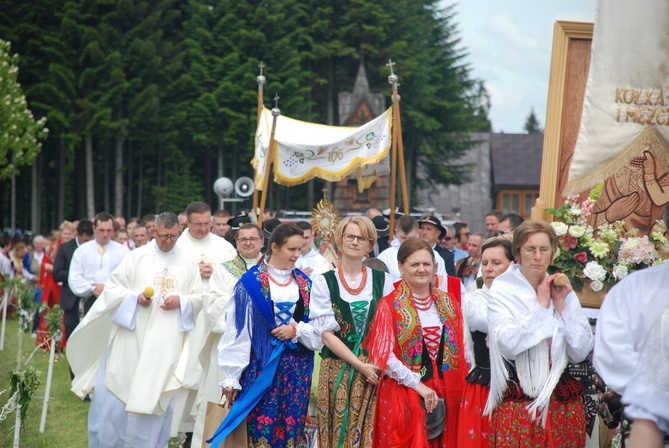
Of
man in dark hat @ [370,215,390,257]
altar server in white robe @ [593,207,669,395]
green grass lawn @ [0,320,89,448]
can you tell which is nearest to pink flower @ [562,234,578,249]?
altar server in white robe @ [593,207,669,395]

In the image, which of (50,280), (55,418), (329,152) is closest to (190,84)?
(50,280)

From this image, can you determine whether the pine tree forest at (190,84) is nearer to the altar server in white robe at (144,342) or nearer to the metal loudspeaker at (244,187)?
the metal loudspeaker at (244,187)

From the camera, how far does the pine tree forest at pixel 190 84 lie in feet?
135

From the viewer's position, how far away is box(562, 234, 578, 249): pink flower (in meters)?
6.96

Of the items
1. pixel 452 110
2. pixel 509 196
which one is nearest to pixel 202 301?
pixel 452 110

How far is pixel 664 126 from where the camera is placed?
6.50m

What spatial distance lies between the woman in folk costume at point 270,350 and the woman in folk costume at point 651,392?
339 centimetres

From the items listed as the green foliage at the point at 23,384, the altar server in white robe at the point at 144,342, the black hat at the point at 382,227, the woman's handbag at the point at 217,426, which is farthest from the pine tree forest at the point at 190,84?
the green foliage at the point at 23,384

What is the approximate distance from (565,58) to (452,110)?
44241 mm

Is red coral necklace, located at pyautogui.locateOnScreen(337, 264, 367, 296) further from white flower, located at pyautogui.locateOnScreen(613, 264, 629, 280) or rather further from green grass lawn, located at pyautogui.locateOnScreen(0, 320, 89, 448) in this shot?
green grass lawn, located at pyautogui.locateOnScreen(0, 320, 89, 448)

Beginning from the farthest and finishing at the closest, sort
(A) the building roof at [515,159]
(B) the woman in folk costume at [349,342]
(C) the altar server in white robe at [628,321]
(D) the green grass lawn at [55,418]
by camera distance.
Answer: (A) the building roof at [515,159] < (D) the green grass lawn at [55,418] < (B) the woman in folk costume at [349,342] < (C) the altar server in white robe at [628,321]

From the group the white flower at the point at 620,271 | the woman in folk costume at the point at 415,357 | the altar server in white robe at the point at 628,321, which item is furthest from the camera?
the white flower at the point at 620,271

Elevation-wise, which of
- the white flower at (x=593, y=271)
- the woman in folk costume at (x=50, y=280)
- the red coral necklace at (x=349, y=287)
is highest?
the white flower at (x=593, y=271)

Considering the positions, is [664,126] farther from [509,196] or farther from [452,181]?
[509,196]
